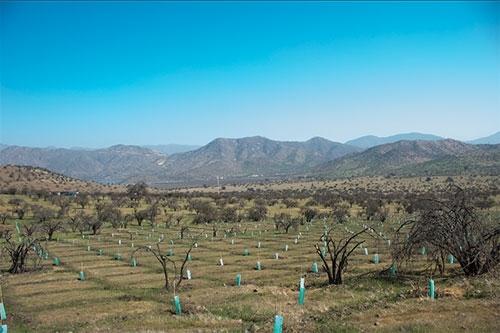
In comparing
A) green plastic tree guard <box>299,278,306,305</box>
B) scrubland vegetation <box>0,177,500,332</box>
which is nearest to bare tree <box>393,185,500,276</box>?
scrubland vegetation <box>0,177,500,332</box>

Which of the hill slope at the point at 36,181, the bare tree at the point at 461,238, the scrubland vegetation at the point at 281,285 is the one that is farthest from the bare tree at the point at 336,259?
the hill slope at the point at 36,181

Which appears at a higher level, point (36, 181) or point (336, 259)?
point (36, 181)

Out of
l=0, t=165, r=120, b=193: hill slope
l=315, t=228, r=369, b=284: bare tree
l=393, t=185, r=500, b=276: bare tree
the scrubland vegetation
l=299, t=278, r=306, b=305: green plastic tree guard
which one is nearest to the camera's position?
the scrubland vegetation

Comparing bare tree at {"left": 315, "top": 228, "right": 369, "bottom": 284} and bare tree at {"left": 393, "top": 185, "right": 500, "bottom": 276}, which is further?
bare tree at {"left": 315, "top": 228, "right": 369, "bottom": 284}

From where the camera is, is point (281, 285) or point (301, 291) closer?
point (301, 291)

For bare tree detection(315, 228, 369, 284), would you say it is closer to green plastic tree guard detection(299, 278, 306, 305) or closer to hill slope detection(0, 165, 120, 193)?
green plastic tree guard detection(299, 278, 306, 305)

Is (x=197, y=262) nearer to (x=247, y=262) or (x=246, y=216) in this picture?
(x=247, y=262)

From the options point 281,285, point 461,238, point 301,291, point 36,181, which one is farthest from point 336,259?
point 36,181

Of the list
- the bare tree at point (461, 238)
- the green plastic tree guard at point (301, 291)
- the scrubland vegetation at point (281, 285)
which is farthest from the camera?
the bare tree at point (461, 238)

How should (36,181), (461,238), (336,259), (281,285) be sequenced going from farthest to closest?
1. (36,181)
2. (336,259)
3. (281,285)
4. (461,238)

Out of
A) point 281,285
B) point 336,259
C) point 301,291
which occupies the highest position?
point 301,291

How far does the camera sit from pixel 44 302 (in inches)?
1001

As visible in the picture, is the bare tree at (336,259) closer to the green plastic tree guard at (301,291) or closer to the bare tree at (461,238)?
the bare tree at (461,238)

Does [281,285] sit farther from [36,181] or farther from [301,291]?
[36,181]
